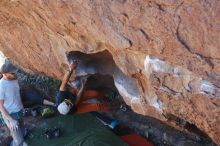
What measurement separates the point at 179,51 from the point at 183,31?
0.26 metres

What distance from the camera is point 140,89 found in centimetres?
583

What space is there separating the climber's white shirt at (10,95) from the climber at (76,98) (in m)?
0.77

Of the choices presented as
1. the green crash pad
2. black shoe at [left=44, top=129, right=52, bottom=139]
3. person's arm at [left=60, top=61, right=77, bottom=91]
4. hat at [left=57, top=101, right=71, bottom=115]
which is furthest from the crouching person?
person's arm at [left=60, top=61, right=77, bottom=91]

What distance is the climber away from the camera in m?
6.89

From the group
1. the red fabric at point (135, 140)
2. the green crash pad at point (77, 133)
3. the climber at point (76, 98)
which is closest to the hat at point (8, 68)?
the green crash pad at point (77, 133)

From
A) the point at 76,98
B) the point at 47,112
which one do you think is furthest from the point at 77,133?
the point at 47,112

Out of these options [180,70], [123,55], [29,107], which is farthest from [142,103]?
[29,107]

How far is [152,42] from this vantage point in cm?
A: 459

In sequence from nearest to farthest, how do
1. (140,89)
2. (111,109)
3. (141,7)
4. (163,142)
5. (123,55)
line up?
(141,7) → (123,55) → (140,89) → (163,142) → (111,109)

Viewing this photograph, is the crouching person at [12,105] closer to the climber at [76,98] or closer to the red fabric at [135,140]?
the climber at [76,98]

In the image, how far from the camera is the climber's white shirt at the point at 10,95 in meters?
6.17

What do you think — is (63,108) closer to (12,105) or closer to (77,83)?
(77,83)

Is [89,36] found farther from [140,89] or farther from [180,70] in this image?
[180,70]

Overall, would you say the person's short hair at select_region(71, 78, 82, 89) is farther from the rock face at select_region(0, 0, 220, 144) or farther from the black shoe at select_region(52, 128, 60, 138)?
the black shoe at select_region(52, 128, 60, 138)
